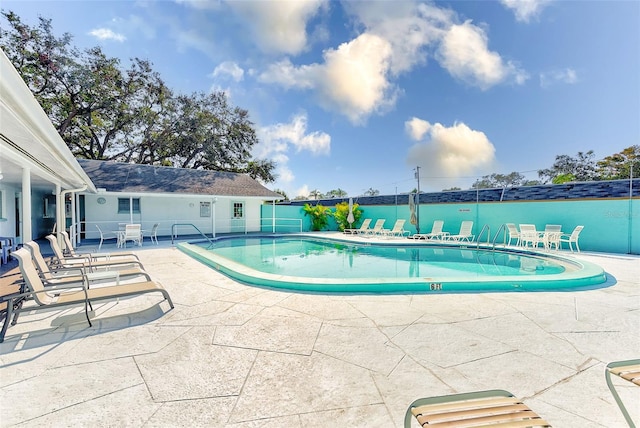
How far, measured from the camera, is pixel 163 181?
1700 cm

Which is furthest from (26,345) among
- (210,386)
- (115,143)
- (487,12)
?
(115,143)

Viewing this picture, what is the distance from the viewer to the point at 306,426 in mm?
2207


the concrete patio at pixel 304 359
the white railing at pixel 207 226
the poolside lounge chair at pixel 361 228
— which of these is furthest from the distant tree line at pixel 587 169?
the concrete patio at pixel 304 359

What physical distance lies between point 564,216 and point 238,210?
17.8 meters

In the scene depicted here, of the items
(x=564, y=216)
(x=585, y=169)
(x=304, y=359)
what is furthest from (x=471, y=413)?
(x=585, y=169)

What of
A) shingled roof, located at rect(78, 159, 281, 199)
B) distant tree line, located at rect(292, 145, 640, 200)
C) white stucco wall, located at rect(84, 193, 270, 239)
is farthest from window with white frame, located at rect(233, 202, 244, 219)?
distant tree line, located at rect(292, 145, 640, 200)

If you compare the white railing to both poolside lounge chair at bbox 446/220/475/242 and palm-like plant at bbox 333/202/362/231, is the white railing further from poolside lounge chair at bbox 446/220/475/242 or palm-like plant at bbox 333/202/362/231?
poolside lounge chair at bbox 446/220/475/242

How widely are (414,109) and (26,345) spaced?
22.9 m

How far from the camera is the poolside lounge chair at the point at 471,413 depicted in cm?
158

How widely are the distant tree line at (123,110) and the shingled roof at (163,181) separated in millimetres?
6549

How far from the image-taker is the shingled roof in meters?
15.1

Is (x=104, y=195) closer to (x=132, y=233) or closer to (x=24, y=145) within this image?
(x=132, y=233)

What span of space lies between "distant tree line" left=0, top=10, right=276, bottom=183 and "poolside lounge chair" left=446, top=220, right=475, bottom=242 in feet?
66.6

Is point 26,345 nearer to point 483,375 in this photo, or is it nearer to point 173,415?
point 173,415
